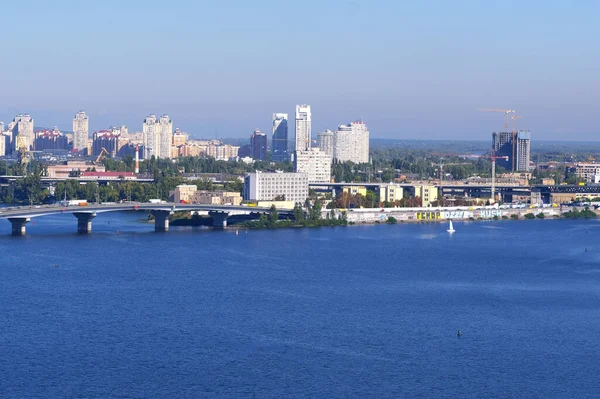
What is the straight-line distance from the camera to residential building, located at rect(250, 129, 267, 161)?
51094 mm

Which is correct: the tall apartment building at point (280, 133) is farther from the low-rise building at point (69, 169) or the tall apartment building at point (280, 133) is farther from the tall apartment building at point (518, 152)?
the low-rise building at point (69, 169)

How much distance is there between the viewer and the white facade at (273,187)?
2502 centimetres

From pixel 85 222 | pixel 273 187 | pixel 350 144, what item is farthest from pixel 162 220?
pixel 350 144

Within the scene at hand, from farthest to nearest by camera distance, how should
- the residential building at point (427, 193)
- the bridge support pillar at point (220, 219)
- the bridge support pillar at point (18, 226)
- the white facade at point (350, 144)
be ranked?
the white facade at point (350, 144) → the residential building at point (427, 193) → the bridge support pillar at point (220, 219) → the bridge support pillar at point (18, 226)

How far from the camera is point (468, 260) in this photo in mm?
15133

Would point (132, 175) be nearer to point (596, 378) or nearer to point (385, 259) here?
point (385, 259)

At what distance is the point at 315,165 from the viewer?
32.6 m

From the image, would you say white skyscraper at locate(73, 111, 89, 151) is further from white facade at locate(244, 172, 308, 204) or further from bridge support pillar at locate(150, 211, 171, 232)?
bridge support pillar at locate(150, 211, 171, 232)

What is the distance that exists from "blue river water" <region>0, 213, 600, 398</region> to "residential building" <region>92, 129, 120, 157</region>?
33940 millimetres

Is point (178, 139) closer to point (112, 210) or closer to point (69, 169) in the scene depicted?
point (69, 169)

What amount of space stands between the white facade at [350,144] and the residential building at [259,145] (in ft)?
17.8

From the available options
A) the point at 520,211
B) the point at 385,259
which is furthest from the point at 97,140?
the point at 385,259

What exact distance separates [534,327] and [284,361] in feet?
8.46

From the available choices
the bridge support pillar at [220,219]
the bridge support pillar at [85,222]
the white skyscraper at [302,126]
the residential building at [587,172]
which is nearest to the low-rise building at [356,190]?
the bridge support pillar at [220,219]
